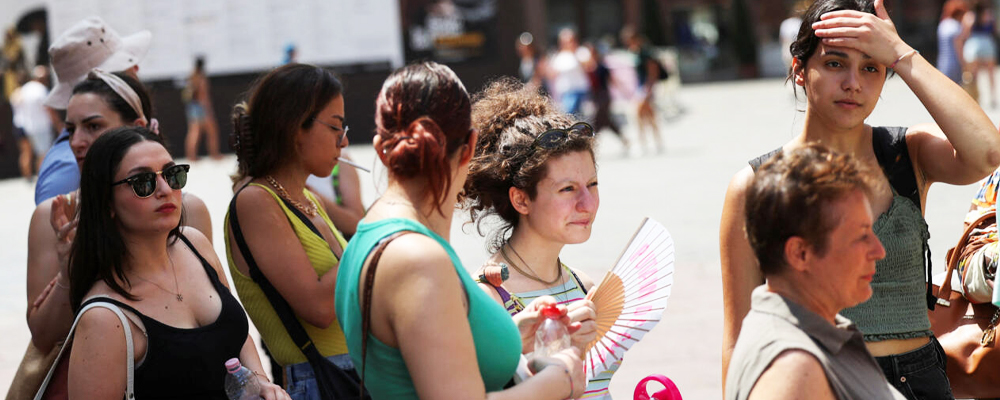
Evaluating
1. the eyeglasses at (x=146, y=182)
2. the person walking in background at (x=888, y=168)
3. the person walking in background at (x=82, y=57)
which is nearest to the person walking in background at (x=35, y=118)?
the person walking in background at (x=82, y=57)

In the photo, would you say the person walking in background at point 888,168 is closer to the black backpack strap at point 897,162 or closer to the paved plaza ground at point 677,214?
the black backpack strap at point 897,162

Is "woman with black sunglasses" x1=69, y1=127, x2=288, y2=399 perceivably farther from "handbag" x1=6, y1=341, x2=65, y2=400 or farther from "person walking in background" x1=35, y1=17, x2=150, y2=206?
"person walking in background" x1=35, y1=17, x2=150, y2=206

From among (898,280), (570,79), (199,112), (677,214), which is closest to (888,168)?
(898,280)

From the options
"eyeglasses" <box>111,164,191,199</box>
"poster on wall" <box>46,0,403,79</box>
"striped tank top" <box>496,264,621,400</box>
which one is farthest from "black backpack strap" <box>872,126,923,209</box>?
"poster on wall" <box>46,0,403,79</box>

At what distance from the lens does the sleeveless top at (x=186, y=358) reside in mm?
2725

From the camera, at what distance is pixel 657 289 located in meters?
2.66

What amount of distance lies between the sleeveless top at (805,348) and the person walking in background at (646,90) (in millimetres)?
14664

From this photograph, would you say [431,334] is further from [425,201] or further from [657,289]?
[657,289]

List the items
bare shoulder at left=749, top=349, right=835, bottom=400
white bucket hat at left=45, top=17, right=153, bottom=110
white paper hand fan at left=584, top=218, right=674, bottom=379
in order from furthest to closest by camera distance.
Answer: white bucket hat at left=45, top=17, right=153, bottom=110 → white paper hand fan at left=584, top=218, right=674, bottom=379 → bare shoulder at left=749, top=349, right=835, bottom=400

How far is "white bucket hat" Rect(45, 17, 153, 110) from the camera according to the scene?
183 inches

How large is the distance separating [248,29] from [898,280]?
1831cm

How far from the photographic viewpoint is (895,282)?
8.85 feet

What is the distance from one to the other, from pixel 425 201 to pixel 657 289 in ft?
2.67

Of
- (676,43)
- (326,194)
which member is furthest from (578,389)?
(676,43)
